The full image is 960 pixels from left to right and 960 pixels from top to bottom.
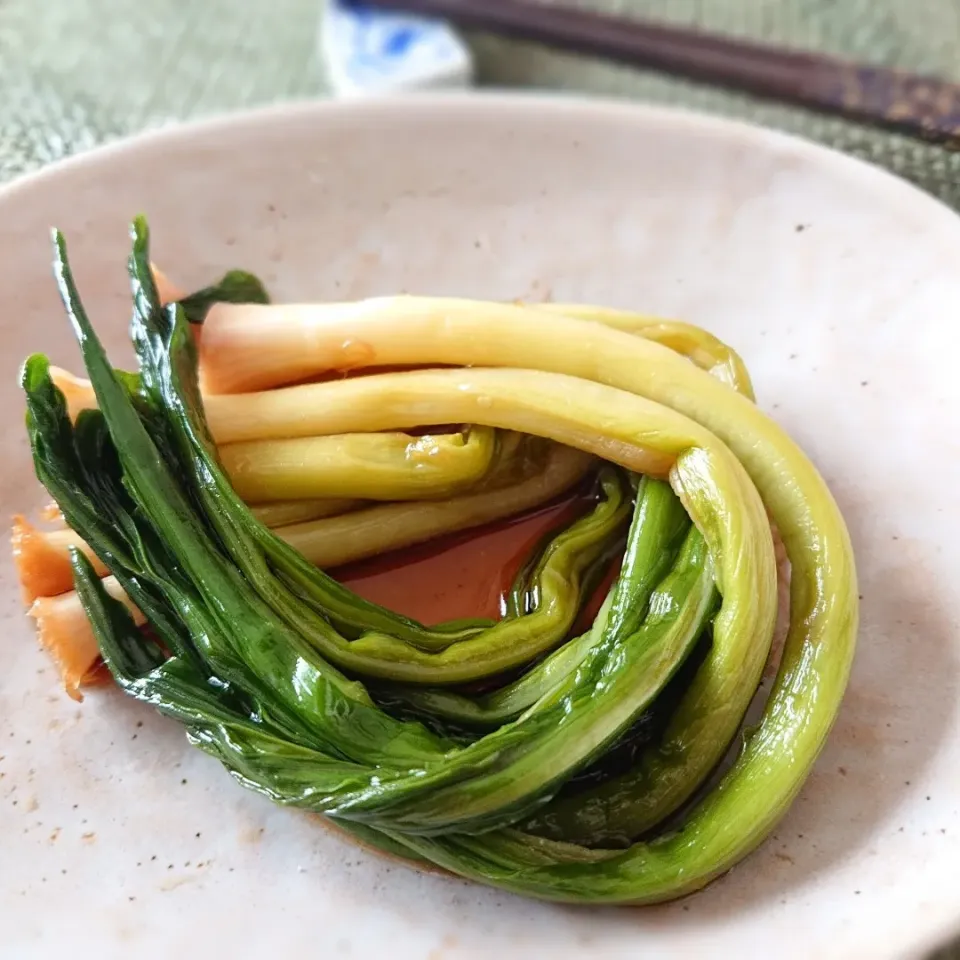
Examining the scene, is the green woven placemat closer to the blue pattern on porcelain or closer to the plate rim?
the blue pattern on porcelain

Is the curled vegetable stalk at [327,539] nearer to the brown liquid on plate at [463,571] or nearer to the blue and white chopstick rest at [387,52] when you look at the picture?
the brown liquid on plate at [463,571]

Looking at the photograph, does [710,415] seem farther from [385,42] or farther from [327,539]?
[385,42]

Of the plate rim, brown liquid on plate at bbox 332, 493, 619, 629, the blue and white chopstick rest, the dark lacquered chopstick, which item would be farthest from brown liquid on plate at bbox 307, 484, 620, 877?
the blue and white chopstick rest

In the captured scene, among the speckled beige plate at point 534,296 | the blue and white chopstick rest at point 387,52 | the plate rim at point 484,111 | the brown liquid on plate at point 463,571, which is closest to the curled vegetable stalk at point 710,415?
the speckled beige plate at point 534,296

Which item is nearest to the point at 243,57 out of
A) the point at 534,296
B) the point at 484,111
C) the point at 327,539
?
the point at 484,111

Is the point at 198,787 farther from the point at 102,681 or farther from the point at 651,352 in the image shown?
the point at 651,352

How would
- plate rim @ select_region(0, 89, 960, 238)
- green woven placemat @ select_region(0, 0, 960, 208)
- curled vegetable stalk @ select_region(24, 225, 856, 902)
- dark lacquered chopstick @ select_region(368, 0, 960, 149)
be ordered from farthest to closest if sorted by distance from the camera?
green woven placemat @ select_region(0, 0, 960, 208), dark lacquered chopstick @ select_region(368, 0, 960, 149), plate rim @ select_region(0, 89, 960, 238), curled vegetable stalk @ select_region(24, 225, 856, 902)

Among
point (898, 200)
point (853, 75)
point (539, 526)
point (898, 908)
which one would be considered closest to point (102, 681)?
point (539, 526)
